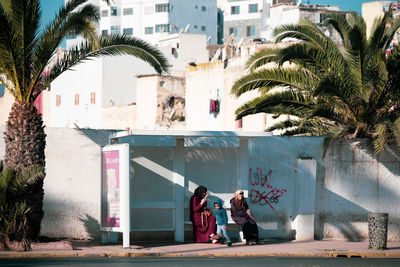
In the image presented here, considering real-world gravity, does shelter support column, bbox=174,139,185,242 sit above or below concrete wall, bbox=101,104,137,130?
below

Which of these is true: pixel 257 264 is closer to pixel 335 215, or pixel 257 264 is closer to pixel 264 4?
pixel 335 215

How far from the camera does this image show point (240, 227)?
18.9 metres

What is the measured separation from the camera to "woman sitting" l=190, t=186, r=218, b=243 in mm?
18375

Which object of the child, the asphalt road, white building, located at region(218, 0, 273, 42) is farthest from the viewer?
white building, located at region(218, 0, 273, 42)

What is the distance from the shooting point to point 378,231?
17656mm

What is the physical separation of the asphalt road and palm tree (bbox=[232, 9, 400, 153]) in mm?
4350

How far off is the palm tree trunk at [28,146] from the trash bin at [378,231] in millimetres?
Result: 7357

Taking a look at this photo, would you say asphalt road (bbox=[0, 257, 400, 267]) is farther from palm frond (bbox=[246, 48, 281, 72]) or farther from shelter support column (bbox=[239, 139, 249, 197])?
palm frond (bbox=[246, 48, 281, 72])

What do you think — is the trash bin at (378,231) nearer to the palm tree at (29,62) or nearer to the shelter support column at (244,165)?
the shelter support column at (244,165)

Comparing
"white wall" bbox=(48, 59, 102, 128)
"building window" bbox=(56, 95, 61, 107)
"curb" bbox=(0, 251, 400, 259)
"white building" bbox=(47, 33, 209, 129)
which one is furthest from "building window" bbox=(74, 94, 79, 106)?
"curb" bbox=(0, 251, 400, 259)

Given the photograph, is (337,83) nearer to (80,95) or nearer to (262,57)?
(262,57)

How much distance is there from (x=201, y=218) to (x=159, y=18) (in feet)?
351

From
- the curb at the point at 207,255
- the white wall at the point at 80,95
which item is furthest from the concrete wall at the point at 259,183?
the white wall at the point at 80,95

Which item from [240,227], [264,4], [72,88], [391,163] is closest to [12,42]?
[240,227]
